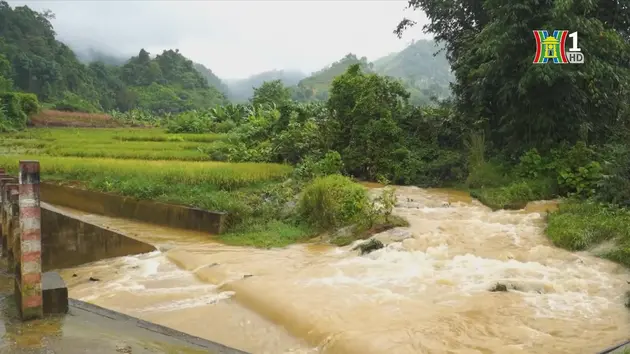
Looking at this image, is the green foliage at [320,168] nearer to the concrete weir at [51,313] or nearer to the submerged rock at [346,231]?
the submerged rock at [346,231]

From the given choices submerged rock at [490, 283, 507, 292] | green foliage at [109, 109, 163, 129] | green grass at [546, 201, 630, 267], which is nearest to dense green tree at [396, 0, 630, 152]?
green grass at [546, 201, 630, 267]

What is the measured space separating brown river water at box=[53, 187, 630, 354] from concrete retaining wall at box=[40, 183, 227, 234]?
3.23ft

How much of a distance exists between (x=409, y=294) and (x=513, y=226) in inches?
168

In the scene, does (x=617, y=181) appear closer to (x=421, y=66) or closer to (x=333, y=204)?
(x=333, y=204)

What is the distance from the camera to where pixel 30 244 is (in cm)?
474

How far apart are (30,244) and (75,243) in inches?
175

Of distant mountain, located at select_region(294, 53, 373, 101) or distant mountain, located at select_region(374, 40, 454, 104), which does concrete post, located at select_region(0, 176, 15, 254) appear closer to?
distant mountain, located at select_region(294, 53, 373, 101)

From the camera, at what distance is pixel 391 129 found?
1593 centimetres

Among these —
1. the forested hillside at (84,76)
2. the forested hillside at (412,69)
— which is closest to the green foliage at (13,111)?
the forested hillside at (84,76)

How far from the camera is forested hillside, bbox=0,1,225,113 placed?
48.4 metres

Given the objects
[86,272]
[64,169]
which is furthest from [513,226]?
[64,169]

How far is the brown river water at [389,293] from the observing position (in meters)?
5.31

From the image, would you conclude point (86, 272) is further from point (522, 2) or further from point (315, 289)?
point (522, 2)

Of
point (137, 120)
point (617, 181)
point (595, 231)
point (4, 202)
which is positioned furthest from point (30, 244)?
point (137, 120)
